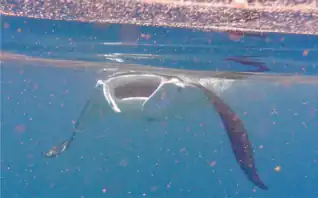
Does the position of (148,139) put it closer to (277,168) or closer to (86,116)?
(86,116)

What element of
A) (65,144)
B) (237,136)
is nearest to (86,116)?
(65,144)

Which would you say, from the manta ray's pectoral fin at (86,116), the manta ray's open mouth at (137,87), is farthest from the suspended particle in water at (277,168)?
the manta ray's pectoral fin at (86,116)

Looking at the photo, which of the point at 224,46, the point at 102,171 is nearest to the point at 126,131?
the point at 102,171

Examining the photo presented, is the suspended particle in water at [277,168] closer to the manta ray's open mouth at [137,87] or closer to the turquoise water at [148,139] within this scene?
the turquoise water at [148,139]

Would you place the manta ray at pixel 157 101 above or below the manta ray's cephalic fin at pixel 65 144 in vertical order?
above

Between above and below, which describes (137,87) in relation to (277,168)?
above

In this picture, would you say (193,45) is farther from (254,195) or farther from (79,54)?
(254,195)
